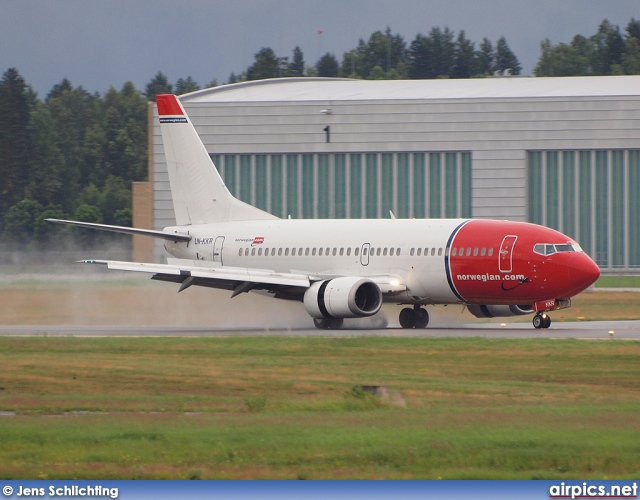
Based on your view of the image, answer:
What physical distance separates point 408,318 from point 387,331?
11.3ft

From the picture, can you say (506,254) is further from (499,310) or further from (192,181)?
(192,181)

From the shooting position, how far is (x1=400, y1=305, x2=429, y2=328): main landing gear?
133 feet

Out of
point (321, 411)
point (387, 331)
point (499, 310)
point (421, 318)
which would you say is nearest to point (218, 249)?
point (421, 318)

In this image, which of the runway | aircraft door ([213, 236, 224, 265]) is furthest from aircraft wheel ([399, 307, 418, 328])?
aircraft door ([213, 236, 224, 265])

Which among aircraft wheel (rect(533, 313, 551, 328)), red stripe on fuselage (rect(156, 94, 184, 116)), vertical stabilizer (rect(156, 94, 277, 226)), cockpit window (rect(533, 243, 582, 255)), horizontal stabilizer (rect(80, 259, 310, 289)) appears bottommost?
aircraft wheel (rect(533, 313, 551, 328))

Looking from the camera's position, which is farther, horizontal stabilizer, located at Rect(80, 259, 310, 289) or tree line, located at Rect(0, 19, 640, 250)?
tree line, located at Rect(0, 19, 640, 250)

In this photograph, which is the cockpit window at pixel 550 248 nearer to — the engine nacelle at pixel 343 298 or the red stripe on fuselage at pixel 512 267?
the red stripe on fuselage at pixel 512 267

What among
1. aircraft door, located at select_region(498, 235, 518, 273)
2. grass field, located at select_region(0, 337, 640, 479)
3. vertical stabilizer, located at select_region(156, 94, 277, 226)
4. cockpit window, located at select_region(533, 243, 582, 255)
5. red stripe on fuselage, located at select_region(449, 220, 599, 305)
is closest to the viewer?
grass field, located at select_region(0, 337, 640, 479)

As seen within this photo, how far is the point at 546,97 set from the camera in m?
69.9

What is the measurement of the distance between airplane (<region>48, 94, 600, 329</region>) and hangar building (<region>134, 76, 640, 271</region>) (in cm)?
2443

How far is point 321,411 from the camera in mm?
18984

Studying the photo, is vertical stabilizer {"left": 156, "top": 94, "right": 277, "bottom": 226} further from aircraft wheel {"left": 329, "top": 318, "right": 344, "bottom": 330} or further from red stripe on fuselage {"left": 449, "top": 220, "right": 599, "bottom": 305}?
red stripe on fuselage {"left": 449, "top": 220, "right": 599, "bottom": 305}

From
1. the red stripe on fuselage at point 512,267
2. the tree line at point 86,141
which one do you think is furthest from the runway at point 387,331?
the tree line at point 86,141

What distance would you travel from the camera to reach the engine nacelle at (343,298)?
3788 centimetres
